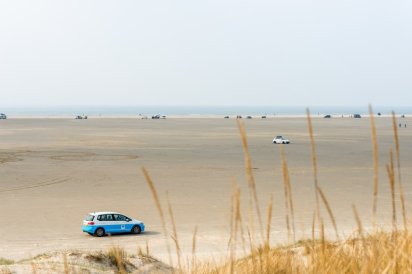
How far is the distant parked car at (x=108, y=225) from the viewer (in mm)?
21719

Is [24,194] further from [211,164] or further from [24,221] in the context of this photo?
[211,164]

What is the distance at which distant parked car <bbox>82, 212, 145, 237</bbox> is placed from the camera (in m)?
21.7

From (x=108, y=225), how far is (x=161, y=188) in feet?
39.5

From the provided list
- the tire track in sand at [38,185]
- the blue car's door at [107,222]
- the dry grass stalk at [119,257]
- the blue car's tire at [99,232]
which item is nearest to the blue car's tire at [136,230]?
the blue car's door at [107,222]

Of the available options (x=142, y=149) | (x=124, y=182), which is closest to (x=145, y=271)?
(x=124, y=182)

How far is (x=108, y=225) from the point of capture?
72.0ft

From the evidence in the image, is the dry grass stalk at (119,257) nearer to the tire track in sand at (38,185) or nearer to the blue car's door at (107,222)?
the blue car's door at (107,222)

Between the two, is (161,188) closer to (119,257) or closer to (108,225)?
(108,225)

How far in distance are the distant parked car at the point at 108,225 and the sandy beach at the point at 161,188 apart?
0.33 meters

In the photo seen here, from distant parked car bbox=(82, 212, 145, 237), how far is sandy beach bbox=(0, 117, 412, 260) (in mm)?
328

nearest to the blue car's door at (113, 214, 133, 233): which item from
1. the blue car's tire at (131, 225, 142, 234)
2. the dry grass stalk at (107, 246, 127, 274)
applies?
the blue car's tire at (131, 225, 142, 234)

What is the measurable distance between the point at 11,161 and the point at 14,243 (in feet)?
94.8

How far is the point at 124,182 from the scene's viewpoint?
118 feet

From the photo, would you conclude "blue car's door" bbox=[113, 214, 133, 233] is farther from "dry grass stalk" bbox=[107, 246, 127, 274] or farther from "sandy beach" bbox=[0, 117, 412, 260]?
"dry grass stalk" bbox=[107, 246, 127, 274]
